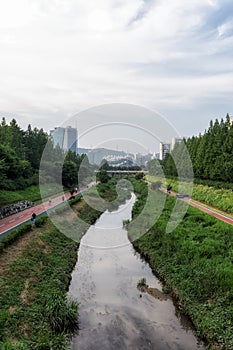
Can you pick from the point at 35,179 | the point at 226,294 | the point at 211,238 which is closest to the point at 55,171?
the point at 35,179

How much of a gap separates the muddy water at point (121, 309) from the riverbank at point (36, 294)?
73 centimetres

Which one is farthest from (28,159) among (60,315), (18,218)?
(60,315)

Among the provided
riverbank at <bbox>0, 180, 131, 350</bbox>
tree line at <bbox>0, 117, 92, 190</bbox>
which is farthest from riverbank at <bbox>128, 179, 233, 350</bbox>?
tree line at <bbox>0, 117, 92, 190</bbox>

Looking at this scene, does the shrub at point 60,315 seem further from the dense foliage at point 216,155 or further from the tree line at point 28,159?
the dense foliage at point 216,155

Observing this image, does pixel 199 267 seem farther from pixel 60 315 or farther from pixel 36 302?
pixel 36 302

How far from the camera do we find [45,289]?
1399 centimetres

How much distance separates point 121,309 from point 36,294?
3532 millimetres

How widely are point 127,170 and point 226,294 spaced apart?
10931 centimetres

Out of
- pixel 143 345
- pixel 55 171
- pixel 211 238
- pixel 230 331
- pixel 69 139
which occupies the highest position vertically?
pixel 69 139

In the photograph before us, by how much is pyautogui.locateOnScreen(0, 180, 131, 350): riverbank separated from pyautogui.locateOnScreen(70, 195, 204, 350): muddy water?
730 millimetres

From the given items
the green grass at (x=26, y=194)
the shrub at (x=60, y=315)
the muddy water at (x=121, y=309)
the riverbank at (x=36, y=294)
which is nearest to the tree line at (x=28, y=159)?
the green grass at (x=26, y=194)

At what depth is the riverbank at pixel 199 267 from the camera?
11.4m

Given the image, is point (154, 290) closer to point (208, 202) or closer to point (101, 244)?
point (101, 244)

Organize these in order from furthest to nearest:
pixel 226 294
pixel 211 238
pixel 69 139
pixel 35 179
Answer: pixel 69 139 → pixel 35 179 → pixel 211 238 → pixel 226 294
